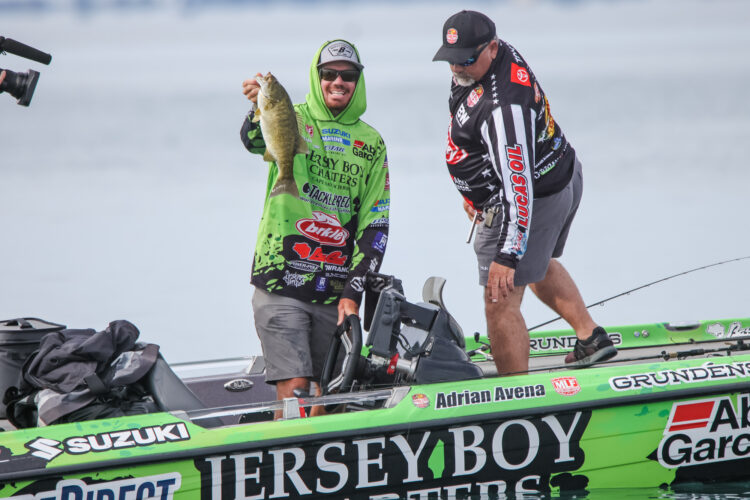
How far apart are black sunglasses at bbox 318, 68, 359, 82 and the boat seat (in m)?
1.37

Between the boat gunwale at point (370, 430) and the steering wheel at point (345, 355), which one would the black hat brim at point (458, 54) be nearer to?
the steering wheel at point (345, 355)

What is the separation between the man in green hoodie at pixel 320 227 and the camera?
435 cm

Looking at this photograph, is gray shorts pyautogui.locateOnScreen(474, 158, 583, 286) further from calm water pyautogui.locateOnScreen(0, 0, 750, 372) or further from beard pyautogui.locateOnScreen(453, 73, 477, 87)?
calm water pyautogui.locateOnScreen(0, 0, 750, 372)

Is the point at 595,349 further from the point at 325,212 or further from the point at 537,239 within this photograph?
the point at 325,212

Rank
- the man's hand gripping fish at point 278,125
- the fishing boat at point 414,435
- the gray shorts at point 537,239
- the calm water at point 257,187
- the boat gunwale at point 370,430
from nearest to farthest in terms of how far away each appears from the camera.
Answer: the boat gunwale at point 370,430 → the fishing boat at point 414,435 → the man's hand gripping fish at point 278,125 → the gray shorts at point 537,239 → the calm water at point 257,187

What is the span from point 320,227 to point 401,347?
0.63 meters

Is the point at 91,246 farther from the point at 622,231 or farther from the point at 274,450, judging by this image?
the point at 274,450

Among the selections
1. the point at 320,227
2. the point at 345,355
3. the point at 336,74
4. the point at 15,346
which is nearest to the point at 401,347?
the point at 345,355

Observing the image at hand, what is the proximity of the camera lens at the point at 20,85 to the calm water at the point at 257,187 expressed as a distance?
11.3 feet

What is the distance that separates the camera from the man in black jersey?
14.4 ft

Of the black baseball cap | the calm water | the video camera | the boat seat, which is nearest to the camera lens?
the video camera

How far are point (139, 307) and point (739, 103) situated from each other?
1396cm

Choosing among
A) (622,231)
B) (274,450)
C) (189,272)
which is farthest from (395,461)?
(622,231)

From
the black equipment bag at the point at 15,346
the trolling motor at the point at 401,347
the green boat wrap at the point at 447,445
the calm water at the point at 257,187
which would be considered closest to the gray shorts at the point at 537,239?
the trolling motor at the point at 401,347
